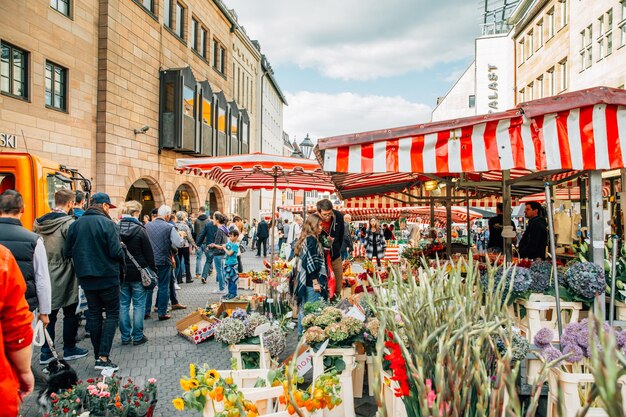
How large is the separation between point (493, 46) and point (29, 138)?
105ft

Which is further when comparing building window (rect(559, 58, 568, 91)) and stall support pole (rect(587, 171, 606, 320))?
building window (rect(559, 58, 568, 91))

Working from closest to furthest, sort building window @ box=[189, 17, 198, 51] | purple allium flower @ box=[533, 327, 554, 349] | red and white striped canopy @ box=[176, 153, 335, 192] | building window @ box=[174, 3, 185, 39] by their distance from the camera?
1. purple allium flower @ box=[533, 327, 554, 349]
2. red and white striped canopy @ box=[176, 153, 335, 192]
3. building window @ box=[174, 3, 185, 39]
4. building window @ box=[189, 17, 198, 51]

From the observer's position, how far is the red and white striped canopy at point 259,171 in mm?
7680

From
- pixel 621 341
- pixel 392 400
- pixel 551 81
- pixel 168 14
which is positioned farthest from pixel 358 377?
pixel 551 81

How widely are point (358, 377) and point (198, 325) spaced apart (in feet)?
11.0

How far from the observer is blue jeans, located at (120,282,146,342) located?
6.34 m

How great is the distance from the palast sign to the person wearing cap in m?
9.09

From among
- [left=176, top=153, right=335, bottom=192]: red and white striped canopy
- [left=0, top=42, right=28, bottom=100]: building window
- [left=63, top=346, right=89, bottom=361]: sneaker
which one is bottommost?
[left=63, top=346, right=89, bottom=361]: sneaker

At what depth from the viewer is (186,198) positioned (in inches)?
991

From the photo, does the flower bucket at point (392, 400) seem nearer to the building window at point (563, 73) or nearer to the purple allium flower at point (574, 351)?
the purple allium flower at point (574, 351)

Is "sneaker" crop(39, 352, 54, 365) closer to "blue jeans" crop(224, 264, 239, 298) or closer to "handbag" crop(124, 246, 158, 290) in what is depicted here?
"handbag" crop(124, 246, 158, 290)

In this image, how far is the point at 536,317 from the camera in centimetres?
400

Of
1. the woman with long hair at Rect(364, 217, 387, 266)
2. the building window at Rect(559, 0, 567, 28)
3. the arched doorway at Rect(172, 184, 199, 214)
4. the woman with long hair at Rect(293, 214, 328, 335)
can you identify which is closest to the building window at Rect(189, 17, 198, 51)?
the arched doorway at Rect(172, 184, 199, 214)

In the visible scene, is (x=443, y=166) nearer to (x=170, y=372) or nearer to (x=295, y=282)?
(x=295, y=282)
